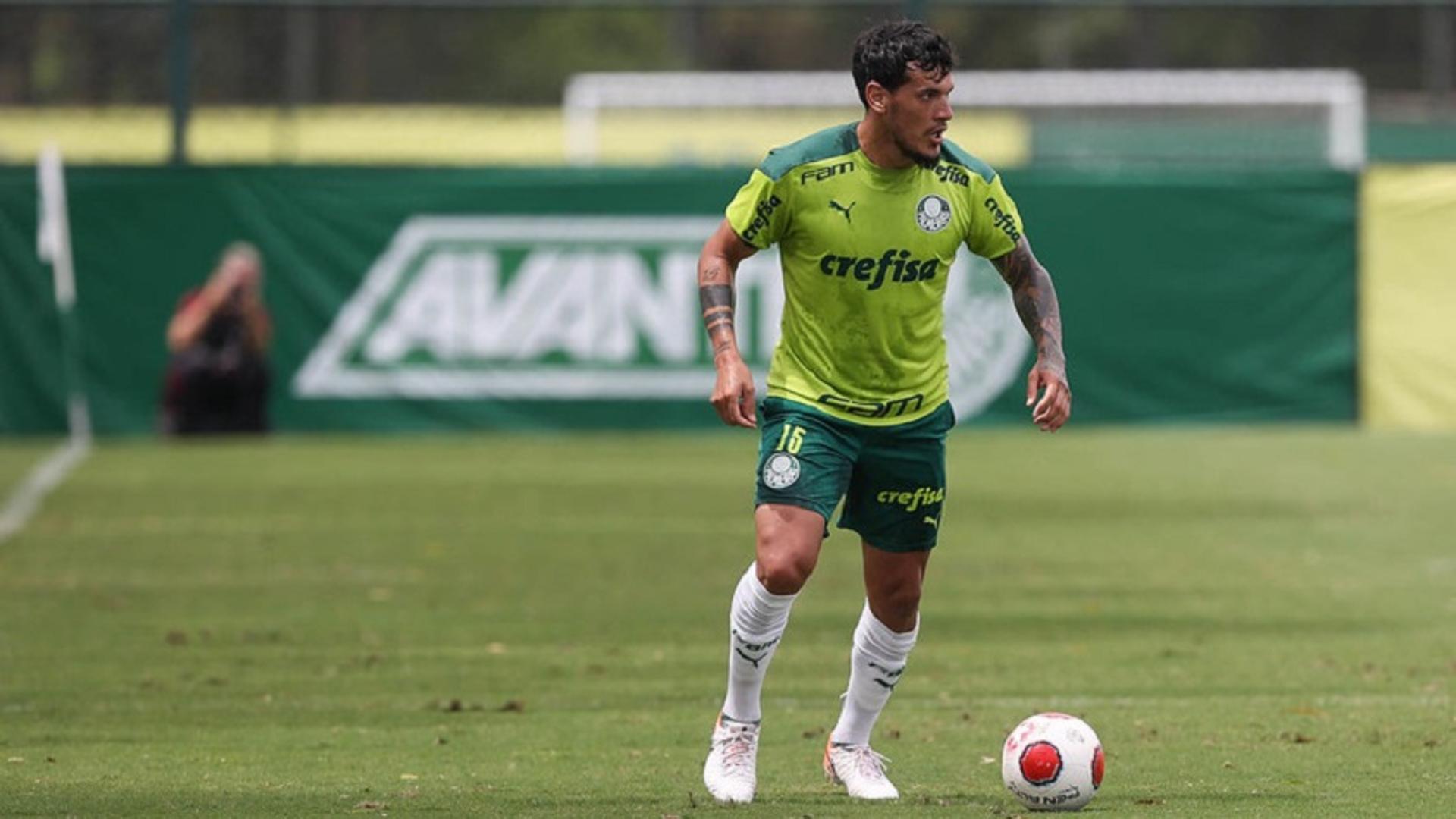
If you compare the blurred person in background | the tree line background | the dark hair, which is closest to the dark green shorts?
the dark hair

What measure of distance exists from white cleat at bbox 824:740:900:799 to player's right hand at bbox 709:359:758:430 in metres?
1.10

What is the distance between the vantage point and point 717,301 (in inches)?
316

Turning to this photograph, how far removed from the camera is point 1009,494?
19406 millimetres

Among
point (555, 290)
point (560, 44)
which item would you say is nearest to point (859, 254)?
point (555, 290)

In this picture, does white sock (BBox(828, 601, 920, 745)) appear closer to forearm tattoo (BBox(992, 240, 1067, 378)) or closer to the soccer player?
the soccer player

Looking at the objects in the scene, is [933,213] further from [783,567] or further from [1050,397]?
[783,567]

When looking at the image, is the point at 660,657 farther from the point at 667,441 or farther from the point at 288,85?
the point at 288,85

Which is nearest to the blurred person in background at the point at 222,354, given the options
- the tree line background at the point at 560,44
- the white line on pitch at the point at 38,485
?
the white line on pitch at the point at 38,485

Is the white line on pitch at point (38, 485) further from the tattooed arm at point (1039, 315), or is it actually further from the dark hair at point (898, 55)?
the dark hair at point (898, 55)

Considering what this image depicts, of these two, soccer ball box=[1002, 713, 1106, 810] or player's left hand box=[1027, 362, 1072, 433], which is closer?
soccer ball box=[1002, 713, 1106, 810]

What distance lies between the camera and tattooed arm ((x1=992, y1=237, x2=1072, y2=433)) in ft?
26.3

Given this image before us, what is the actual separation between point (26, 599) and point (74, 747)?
479cm

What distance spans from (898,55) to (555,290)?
52.1 feet

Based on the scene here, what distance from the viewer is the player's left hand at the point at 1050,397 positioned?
7.94 meters
